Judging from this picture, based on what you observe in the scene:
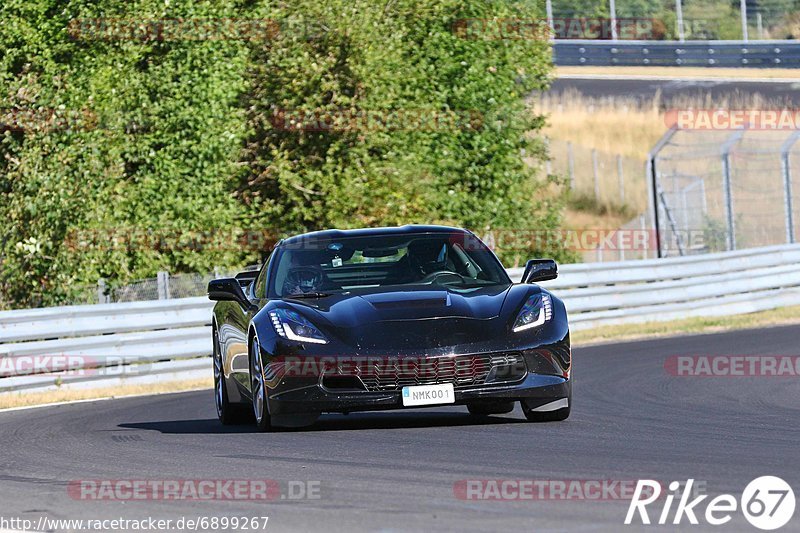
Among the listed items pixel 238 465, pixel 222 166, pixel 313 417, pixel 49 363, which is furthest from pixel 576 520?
pixel 222 166

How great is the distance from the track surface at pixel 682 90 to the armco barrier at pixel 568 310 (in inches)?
938

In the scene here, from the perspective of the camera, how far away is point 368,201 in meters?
25.7

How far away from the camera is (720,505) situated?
6113 millimetres

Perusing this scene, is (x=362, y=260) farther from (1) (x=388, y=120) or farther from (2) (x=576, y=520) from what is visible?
(1) (x=388, y=120)

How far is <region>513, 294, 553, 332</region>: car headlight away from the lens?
9.77 metres

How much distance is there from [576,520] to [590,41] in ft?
158

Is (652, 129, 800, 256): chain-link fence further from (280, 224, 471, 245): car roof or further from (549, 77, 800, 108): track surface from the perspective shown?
(280, 224, 471, 245): car roof

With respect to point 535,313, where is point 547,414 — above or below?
below

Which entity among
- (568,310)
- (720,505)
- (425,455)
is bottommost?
(568,310)

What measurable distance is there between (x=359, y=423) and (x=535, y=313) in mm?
1613

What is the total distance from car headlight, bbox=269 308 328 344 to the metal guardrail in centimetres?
4219

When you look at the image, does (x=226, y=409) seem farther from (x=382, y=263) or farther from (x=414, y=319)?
(x=414, y=319)

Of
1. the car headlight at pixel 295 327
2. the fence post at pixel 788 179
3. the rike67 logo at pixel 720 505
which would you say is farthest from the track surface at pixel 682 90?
the rike67 logo at pixel 720 505

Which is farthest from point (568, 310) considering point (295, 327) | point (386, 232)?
point (295, 327)
